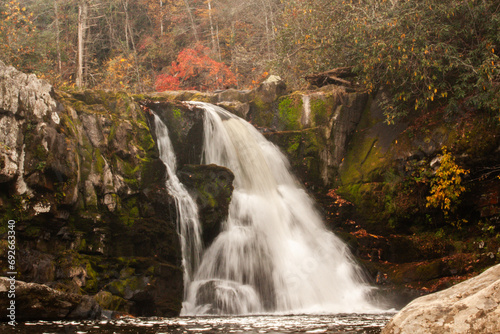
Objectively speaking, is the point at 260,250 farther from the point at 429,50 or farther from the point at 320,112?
the point at 429,50

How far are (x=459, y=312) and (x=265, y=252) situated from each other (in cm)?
780

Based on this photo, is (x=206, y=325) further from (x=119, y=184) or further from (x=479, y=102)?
(x=479, y=102)

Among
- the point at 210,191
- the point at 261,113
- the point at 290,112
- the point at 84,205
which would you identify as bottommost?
the point at 84,205

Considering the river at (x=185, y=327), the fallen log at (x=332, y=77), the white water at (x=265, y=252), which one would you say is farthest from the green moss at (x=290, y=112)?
the river at (x=185, y=327)

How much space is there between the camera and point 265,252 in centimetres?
1028

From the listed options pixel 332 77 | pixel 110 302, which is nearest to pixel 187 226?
pixel 110 302

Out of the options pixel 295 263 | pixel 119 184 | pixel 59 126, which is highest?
pixel 59 126

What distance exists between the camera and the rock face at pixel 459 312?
247 cm

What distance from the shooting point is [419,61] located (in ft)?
38.9

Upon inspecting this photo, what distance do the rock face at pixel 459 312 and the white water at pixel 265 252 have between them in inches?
231

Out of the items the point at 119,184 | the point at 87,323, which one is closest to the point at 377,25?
the point at 119,184

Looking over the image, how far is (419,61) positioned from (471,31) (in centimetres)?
168

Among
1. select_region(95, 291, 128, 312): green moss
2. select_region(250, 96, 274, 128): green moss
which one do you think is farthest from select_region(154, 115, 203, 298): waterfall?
select_region(250, 96, 274, 128): green moss

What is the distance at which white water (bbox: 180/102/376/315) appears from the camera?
29.1 ft
